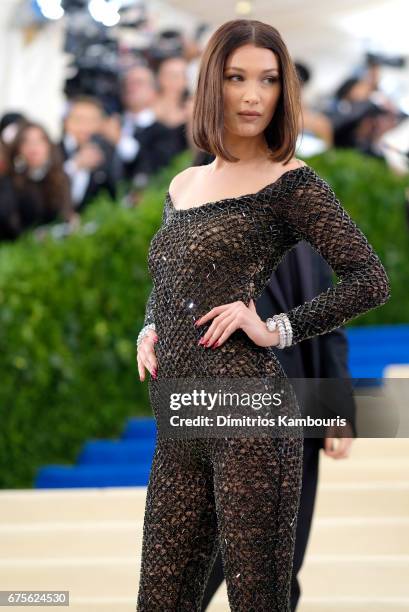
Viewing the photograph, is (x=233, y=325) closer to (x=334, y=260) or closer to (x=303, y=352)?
(x=334, y=260)

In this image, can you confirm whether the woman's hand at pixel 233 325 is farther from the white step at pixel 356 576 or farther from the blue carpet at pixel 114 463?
the blue carpet at pixel 114 463

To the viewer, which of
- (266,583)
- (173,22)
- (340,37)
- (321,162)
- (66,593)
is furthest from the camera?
(340,37)

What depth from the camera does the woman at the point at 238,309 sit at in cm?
224

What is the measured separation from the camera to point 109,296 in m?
6.73

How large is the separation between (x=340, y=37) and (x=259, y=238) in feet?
41.3

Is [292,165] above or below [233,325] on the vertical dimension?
above

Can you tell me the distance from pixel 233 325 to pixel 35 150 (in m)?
5.58

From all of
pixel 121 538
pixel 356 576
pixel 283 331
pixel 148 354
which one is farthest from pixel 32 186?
pixel 283 331

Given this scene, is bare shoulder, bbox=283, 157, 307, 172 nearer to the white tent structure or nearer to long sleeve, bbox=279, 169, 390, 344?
long sleeve, bbox=279, 169, 390, 344

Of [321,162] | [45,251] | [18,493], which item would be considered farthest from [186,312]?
[321,162]

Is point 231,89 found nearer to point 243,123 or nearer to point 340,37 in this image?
point 243,123

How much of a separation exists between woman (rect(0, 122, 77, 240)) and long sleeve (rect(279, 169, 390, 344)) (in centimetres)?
509

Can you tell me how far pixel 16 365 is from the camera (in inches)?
238

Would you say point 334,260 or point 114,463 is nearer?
point 334,260
